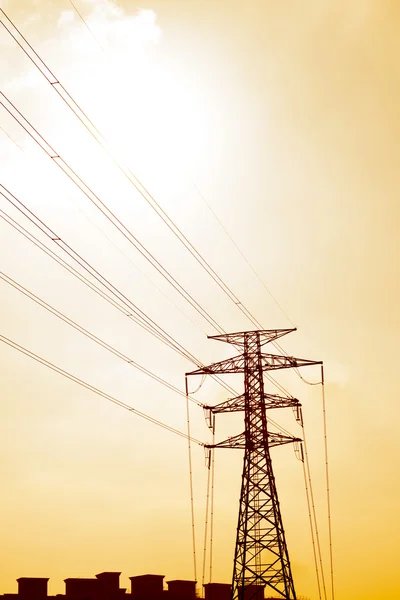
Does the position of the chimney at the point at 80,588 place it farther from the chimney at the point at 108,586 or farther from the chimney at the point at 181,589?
the chimney at the point at 181,589

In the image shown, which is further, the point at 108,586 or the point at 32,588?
the point at 32,588

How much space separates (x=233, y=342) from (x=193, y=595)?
2366 cm

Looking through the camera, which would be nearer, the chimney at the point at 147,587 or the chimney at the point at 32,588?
the chimney at the point at 147,587

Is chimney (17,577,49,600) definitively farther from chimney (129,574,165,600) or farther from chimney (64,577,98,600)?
chimney (129,574,165,600)

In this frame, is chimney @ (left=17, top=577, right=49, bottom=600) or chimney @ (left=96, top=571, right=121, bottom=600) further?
chimney @ (left=17, top=577, right=49, bottom=600)

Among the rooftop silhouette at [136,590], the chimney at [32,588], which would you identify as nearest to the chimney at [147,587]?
the rooftop silhouette at [136,590]

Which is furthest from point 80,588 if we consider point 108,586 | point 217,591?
point 217,591

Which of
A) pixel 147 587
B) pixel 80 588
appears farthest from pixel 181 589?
pixel 80 588

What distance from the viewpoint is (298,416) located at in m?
44.3

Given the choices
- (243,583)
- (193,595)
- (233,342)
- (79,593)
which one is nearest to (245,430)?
(233,342)

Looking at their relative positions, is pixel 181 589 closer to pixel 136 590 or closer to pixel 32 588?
pixel 136 590

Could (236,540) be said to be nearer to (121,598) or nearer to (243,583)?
(243,583)

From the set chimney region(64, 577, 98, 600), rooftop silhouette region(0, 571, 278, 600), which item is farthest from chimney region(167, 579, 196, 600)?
chimney region(64, 577, 98, 600)

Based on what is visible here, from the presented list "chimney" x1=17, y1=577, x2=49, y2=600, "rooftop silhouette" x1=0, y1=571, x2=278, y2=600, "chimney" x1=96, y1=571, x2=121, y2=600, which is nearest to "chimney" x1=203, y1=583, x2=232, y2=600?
"rooftop silhouette" x1=0, y1=571, x2=278, y2=600
